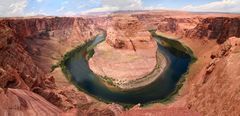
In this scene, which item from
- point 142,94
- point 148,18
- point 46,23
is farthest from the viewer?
point 148,18

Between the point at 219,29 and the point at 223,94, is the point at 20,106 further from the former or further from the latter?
the point at 219,29

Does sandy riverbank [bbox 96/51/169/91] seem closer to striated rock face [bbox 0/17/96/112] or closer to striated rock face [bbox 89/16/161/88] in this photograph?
striated rock face [bbox 89/16/161/88]

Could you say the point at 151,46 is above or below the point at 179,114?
below

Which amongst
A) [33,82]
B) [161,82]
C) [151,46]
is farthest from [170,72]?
[33,82]

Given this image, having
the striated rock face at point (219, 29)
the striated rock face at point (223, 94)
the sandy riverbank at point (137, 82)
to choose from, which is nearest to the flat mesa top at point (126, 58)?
the sandy riverbank at point (137, 82)

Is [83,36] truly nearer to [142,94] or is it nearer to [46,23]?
[46,23]

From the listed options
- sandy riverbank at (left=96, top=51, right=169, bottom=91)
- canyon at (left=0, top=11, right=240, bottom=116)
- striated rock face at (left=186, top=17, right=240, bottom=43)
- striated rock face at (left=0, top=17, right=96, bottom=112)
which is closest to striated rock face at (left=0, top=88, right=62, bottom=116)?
canyon at (left=0, top=11, right=240, bottom=116)

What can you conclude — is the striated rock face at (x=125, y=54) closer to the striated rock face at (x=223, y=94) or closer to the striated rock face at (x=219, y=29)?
the striated rock face at (x=219, y=29)

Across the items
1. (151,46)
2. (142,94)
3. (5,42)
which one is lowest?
(142,94)
